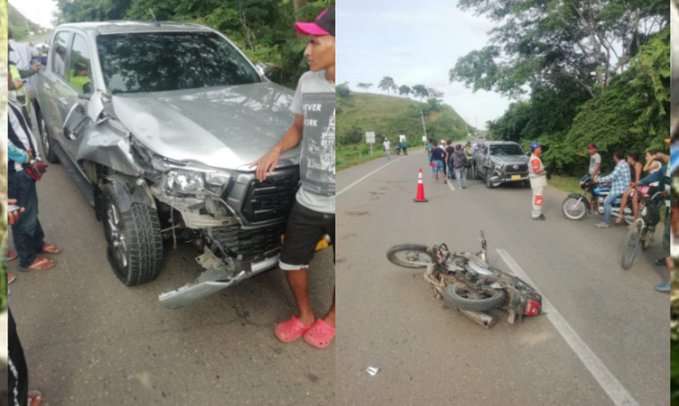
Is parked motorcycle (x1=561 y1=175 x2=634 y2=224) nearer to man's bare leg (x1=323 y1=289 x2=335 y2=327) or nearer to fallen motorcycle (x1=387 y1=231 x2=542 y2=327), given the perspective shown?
fallen motorcycle (x1=387 y1=231 x2=542 y2=327)

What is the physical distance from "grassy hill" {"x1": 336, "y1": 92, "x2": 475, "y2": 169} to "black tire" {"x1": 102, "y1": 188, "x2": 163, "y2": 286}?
0.88 metres

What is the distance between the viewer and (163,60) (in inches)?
56.2

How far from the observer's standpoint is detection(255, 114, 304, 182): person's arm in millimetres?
1196

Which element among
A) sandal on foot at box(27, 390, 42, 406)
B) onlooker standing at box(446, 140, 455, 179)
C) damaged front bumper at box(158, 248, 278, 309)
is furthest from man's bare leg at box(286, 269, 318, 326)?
sandal on foot at box(27, 390, 42, 406)

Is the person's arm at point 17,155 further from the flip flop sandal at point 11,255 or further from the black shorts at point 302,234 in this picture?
the black shorts at point 302,234

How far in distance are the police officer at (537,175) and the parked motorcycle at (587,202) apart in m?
0.06

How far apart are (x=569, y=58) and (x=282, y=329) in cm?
144

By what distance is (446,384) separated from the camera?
1.25 m

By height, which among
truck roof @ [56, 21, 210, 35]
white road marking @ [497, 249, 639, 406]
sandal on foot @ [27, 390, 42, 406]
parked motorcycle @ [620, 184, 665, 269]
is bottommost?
sandal on foot @ [27, 390, 42, 406]

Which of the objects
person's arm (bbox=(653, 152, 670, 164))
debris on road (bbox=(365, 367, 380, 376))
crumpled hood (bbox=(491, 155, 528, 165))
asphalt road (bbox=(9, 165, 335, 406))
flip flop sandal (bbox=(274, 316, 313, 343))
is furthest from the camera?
flip flop sandal (bbox=(274, 316, 313, 343))

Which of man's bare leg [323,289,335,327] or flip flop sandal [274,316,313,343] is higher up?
man's bare leg [323,289,335,327]

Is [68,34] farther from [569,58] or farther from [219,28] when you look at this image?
[569,58]

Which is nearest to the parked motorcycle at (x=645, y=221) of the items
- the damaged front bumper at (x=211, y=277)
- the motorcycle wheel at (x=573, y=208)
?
the motorcycle wheel at (x=573, y=208)

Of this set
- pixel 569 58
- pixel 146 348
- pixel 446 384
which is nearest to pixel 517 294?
pixel 446 384
